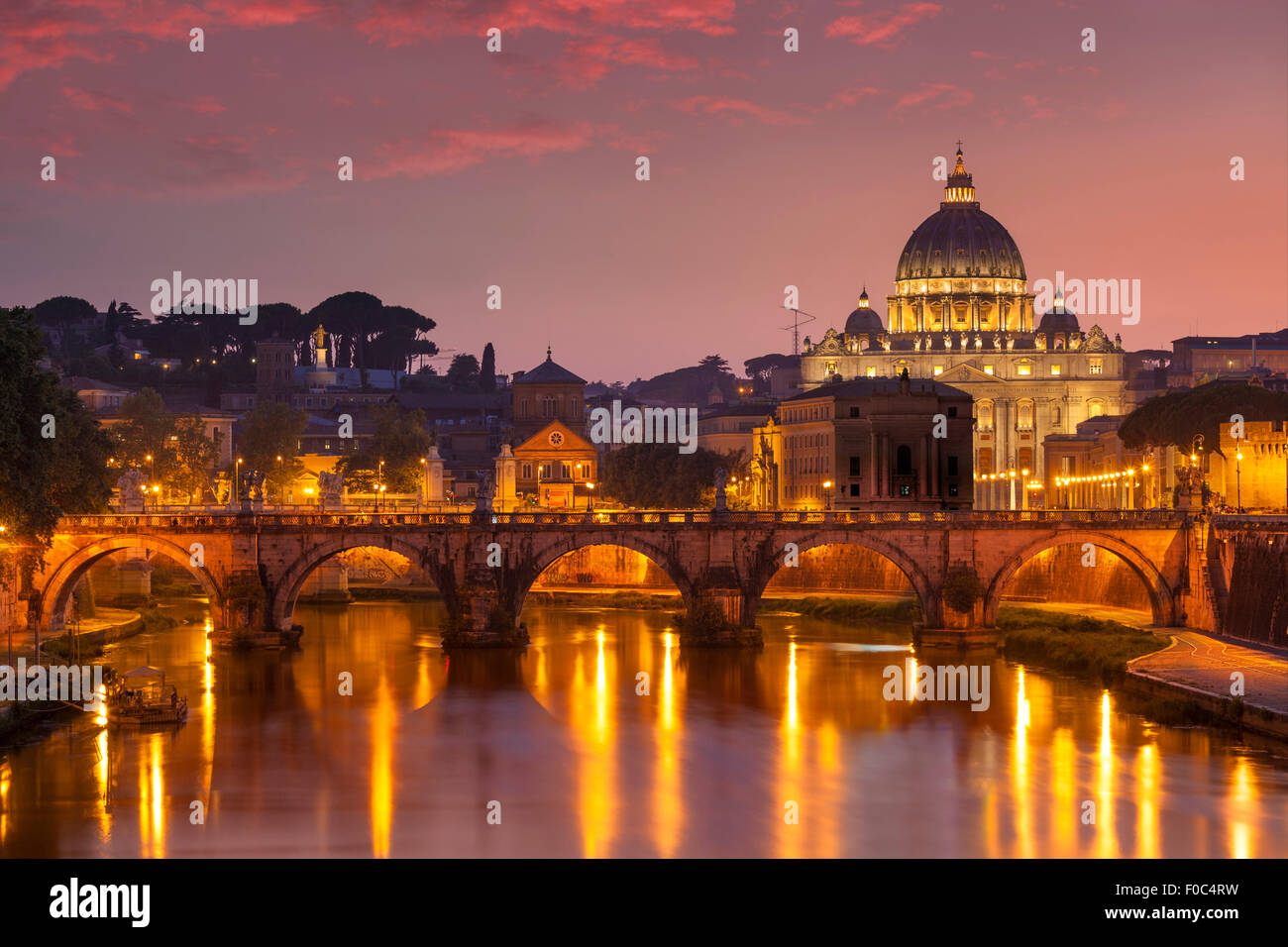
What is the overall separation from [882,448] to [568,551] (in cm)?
5262

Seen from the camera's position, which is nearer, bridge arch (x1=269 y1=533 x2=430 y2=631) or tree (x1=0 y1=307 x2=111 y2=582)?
tree (x1=0 y1=307 x2=111 y2=582)

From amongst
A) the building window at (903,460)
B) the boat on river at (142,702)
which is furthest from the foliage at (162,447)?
the boat on river at (142,702)

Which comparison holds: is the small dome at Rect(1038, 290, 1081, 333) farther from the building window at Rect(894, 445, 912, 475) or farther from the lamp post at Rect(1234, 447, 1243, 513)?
the lamp post at Rect(1234, 447, 1243, 513)

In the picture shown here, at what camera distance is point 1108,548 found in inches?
2842

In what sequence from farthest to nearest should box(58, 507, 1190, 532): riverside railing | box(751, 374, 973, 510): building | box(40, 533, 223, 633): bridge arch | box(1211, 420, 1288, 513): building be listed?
box(751, 374, 973, 510): building, box(1211, 420, 1288, 513): building, box(58, 507, 1190, 532): riverside railing, box(40, 533, 223, 633): bridge arch

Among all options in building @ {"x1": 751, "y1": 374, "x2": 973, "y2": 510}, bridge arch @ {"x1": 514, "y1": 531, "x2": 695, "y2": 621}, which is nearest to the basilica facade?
building @ {"x1": 751, "y1": 374, "x2": 973, "y2": 510}

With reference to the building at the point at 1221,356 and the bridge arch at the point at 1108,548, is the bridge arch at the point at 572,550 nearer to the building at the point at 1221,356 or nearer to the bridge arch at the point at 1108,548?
the bridge arch at the point at 1108,548

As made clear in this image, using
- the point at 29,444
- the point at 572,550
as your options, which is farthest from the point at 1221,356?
the point at 29,444

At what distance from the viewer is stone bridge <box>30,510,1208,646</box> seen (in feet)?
234

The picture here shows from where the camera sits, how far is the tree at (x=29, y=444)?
194 feet

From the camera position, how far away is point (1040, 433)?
190 meters

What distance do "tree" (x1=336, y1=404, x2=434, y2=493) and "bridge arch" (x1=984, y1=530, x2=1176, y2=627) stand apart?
61245 millimetres

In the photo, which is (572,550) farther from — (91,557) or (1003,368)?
(1003,368)
